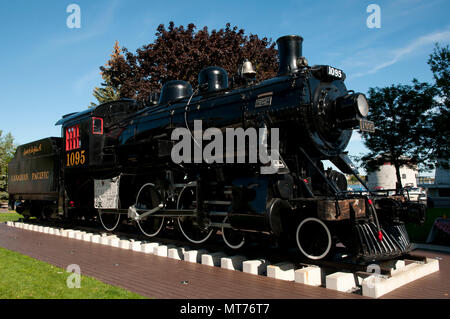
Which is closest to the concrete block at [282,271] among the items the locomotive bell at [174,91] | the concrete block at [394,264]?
the concrete block at [394,264]

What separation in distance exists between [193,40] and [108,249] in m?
15.1

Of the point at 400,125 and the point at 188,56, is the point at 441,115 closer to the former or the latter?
the point at 400,125

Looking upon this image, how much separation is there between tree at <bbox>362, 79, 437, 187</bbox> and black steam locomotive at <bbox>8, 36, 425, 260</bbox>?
1318 cm

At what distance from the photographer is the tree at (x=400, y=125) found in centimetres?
1830

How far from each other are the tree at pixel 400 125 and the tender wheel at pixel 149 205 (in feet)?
44.2

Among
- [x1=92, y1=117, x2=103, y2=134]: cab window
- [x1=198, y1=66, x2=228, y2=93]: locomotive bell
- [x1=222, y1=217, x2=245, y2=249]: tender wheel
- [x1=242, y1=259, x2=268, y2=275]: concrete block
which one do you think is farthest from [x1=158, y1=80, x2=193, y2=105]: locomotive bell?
[x1=242, y1=259, x2=268, y2=275]: concrete block

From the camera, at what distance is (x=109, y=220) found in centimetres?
1036

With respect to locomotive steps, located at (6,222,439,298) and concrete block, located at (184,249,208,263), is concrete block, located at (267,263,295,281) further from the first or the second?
concrete block, located at (184,249,208,263)

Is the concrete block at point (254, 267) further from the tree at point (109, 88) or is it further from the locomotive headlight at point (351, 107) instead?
the tree at point (109, 88)

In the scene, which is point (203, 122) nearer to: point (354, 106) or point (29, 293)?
point (354, 106)

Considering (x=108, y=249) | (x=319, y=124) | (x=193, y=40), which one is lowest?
(x=108, y=249)

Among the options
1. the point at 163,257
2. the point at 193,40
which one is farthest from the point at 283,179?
the point at 193,40

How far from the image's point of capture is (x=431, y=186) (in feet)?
180
